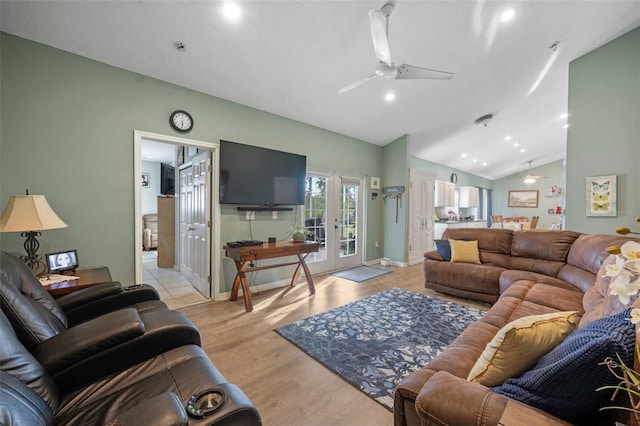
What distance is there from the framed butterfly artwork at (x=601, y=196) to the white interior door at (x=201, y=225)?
209 inches

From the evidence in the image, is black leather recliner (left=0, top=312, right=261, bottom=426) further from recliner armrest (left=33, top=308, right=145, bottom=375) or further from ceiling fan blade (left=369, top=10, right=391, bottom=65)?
ceiling fan blade (left=369, top=10, right=391, bottom=65)

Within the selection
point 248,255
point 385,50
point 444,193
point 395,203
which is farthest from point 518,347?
point 444,193

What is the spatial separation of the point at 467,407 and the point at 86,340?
5.43ft

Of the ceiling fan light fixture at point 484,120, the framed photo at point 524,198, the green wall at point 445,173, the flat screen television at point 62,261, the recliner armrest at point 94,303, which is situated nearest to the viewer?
the recliner armrest at point 94,303

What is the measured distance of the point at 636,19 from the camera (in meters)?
3.12

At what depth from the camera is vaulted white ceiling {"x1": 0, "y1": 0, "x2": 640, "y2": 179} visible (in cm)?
225

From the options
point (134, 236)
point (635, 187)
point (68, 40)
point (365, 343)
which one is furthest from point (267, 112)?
point (635, 187)

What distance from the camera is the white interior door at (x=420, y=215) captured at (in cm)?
594

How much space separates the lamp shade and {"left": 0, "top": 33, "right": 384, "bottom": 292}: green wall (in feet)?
1.71

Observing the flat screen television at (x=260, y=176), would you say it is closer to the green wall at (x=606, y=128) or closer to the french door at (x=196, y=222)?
the french door at (x=196, y=222)

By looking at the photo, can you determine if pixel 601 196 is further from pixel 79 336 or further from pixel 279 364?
pixel 79 336

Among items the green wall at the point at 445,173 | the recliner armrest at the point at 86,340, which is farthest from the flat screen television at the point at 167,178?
the recliner armrest at the point at 86,340

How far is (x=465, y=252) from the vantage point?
12.6 ft

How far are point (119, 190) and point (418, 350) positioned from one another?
3414 millimetres
